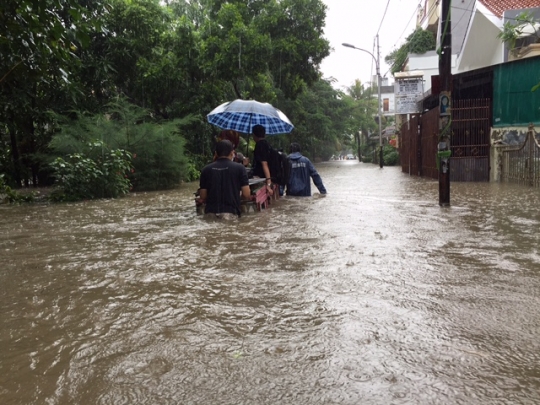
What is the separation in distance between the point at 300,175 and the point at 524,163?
672 cm

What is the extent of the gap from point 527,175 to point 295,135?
95.5 ft

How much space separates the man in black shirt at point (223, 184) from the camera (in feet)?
24.8

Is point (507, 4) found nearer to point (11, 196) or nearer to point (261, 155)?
point (261, 155)

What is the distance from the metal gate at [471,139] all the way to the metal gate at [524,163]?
1057 millimetres

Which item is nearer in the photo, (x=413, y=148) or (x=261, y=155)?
(x=261, y=155)

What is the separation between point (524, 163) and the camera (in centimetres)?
1337

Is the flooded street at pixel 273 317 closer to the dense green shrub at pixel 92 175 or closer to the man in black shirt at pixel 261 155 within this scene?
the man in black shirt at pixel 261 155

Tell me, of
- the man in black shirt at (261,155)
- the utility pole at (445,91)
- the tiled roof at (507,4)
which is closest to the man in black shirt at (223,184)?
the man in black shirt at (261,155)

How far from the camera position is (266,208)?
364 inches

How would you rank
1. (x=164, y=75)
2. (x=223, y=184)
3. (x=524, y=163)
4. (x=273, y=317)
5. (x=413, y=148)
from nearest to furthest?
(x=273, y=317)
(x=223, y=184)
(x=524, y=163)
(x=164, y=75)
(x=413, y=148)

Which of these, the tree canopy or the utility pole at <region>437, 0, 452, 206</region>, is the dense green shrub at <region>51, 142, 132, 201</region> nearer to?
the tree canopy

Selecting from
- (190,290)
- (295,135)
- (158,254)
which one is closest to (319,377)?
(190,290)

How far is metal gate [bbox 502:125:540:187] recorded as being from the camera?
1267cm

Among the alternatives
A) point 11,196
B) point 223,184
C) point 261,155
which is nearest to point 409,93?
point 261,155
